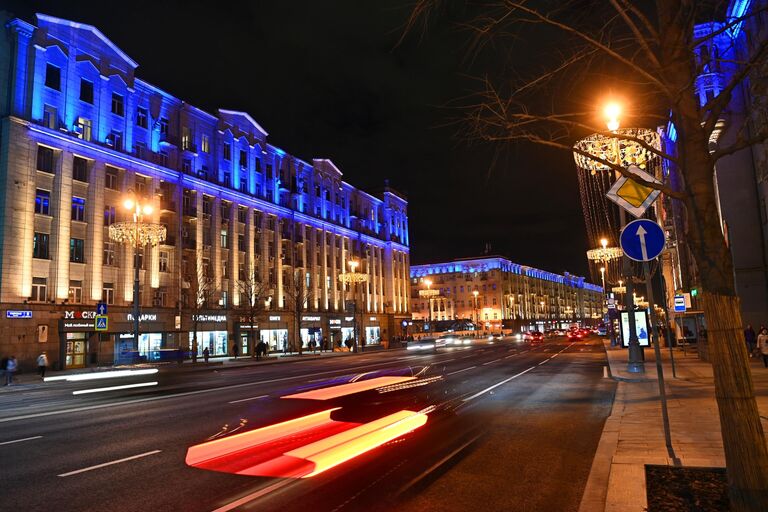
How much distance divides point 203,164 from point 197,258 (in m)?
9.79

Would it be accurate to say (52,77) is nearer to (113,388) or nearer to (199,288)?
(199,288)

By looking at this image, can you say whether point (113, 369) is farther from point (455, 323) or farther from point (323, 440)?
point (455, 323)

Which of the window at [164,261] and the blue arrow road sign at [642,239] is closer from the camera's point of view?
the blue arrow road sign at [642,239]

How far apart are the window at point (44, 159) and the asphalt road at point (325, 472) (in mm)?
25938

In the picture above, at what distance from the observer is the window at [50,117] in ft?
121

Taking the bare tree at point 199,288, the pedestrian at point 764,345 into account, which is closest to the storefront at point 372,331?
the bare tree at point 199,288

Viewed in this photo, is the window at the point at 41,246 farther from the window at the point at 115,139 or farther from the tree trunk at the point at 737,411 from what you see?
the tree trunk at the point at 737,411

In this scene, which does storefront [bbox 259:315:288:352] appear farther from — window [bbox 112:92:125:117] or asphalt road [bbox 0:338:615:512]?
asphalt road [bbox 0:338:615:512]

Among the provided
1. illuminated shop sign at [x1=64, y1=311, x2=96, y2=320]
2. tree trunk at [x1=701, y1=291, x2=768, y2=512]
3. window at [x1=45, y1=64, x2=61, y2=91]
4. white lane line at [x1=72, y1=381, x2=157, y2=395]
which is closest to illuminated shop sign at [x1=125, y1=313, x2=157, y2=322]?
illuminated shop sign at [x1=64, y1=311, x2=96, y2=320]

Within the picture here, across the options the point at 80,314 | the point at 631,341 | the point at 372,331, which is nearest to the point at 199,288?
the point at 80,314

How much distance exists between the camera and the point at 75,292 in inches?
1479

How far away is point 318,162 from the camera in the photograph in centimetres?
7056

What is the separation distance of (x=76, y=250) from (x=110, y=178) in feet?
21.9

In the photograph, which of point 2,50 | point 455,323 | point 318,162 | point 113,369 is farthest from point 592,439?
point 455,323
